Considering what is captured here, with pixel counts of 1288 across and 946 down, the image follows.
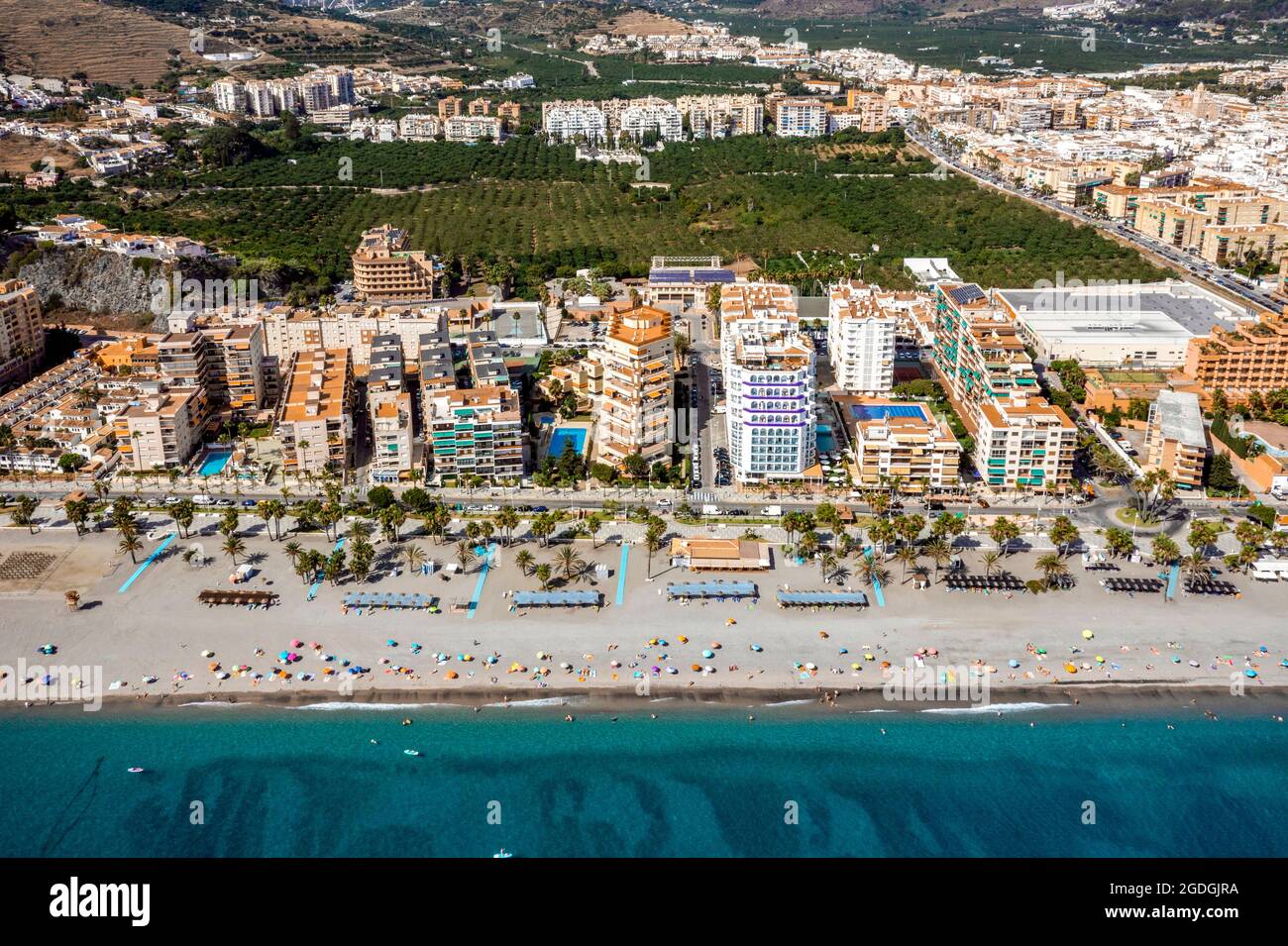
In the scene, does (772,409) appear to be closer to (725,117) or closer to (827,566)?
(827,566)

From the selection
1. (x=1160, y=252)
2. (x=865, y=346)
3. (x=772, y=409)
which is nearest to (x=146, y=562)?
(x=772, y=409)

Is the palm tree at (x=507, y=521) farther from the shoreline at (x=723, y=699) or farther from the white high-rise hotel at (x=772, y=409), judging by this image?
the white high-rise hotel at (x=772, y=409)

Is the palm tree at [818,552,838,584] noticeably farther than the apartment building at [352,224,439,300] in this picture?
No

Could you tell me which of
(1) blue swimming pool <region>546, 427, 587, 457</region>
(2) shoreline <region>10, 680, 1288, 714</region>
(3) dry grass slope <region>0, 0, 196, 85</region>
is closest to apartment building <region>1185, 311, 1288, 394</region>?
(2) shoreline <region>10, 680, 1288, 714</region>

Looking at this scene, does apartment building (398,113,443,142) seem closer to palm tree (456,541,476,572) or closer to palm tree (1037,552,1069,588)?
palm tree (456,541,476,572)

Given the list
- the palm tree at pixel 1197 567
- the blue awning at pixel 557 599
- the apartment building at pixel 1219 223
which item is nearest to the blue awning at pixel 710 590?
the blue awning at pixel 557 599
